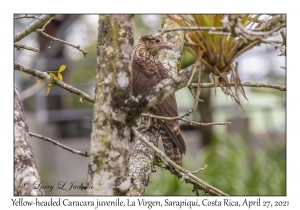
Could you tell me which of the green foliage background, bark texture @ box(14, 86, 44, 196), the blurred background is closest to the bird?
bark texture @ box(14, 86, 44, 196)

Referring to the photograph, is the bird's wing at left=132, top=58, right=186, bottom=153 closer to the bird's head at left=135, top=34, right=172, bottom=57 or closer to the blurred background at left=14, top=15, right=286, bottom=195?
the bird's head at left=135, top=34, right=172, bottom=57

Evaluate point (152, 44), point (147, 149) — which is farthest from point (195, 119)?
point (147, 149)

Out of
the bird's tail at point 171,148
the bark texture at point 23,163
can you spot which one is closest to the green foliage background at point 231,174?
the bird's tail at point 171,148

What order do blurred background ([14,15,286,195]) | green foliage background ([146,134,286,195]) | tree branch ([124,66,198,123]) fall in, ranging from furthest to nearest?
blurred background ([14,15,286,195]), green foliage background ([146,134,286,195]), tree branch ([124,66,198,123])

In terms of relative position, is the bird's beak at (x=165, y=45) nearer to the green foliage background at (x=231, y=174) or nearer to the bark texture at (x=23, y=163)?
the bark texture at (x=23, y=163)

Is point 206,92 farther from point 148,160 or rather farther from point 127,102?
point 127,102

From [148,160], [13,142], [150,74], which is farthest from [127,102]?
[150,74]

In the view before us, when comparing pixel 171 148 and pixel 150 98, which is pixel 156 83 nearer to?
pixel 171 148
